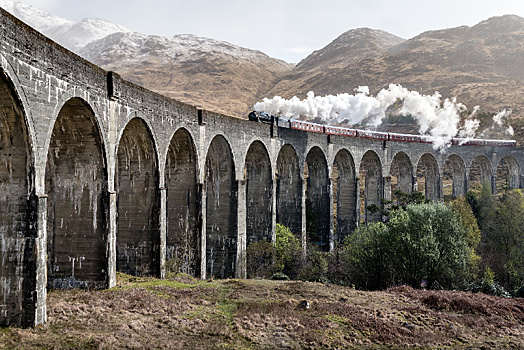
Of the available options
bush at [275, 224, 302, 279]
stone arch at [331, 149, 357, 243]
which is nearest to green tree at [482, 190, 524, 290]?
stone arch at [331, 149, 357, 243]

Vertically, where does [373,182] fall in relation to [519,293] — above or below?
above

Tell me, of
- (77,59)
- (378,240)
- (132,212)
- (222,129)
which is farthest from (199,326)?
(378,240)

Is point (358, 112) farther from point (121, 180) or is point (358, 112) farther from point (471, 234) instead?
point (121, 180)

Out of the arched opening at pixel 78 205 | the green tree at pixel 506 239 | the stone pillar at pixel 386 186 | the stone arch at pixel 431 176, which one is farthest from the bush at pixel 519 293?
the stone arch at pixel 431 176

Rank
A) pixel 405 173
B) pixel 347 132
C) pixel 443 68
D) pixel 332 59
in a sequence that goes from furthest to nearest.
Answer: pixel 332 59 < pixel 443 68 < pixel 405 173 < pixel 347 132

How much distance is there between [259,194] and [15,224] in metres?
21.8

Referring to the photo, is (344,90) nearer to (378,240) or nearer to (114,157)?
(378,240)

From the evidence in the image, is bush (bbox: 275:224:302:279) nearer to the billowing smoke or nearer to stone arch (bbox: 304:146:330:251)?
stone arch (bbox: 304:146:330:251)

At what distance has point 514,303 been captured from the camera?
65.5 ft

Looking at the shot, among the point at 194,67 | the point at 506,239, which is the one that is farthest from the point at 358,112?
the point at 194,67

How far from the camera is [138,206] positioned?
67.3 ft

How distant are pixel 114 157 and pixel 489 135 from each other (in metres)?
73.2

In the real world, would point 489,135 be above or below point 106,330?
above

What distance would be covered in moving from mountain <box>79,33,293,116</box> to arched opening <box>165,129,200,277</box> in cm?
8954
